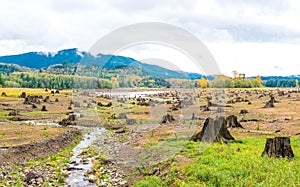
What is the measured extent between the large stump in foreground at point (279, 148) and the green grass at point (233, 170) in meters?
0.51

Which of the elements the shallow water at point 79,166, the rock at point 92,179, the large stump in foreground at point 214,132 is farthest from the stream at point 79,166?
the large stump in foreground at point 214,132

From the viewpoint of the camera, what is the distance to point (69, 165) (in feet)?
79.9

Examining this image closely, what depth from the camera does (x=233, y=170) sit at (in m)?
15.9

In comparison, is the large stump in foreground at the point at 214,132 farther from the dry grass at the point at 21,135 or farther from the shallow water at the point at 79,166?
the dry grass at the point at 21,135

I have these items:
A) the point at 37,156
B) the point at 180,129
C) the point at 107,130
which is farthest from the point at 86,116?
the point at 37,156

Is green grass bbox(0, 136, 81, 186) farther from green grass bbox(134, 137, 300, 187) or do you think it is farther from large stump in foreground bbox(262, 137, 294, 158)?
large stump in foreground bbox(262, 137, 294, 158)

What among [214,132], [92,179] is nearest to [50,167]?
[92,179]

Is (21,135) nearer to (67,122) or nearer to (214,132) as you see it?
(67,122)

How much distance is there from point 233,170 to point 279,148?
140 inches

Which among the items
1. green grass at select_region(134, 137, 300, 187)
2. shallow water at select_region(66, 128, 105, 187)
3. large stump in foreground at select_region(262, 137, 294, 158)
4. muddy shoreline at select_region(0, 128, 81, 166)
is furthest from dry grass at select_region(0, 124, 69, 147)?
large stump in foreground at select_region(262, 137, 294, 158)

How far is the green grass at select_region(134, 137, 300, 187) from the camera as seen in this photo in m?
14.2

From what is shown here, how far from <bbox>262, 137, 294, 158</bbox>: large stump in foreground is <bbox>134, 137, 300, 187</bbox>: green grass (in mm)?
505

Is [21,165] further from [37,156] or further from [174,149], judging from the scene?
[174,149]

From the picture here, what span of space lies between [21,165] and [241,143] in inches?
595
